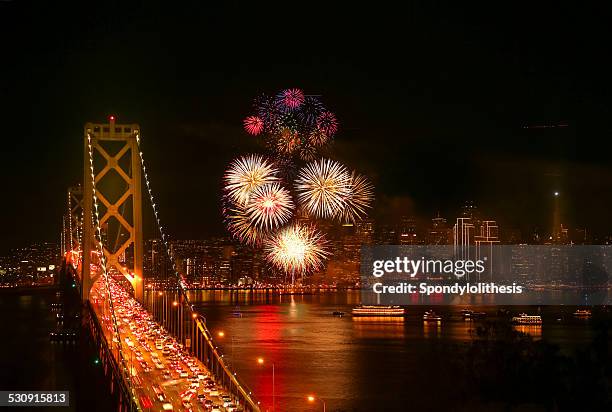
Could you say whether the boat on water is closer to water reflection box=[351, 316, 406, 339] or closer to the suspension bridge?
water reflection box=[351, 316, 406, 339]

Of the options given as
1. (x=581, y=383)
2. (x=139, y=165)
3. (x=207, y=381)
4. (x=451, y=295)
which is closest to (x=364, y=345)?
(x=139, y=165)

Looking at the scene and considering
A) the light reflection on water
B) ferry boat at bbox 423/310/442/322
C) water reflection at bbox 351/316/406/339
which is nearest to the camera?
the light reflection on water

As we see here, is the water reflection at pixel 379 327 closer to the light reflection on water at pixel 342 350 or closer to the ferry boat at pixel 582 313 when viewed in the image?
the light reflection on water at pixel 342 350

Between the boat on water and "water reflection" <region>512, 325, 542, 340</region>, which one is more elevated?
the boat on water

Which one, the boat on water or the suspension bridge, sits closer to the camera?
the suspension bridge

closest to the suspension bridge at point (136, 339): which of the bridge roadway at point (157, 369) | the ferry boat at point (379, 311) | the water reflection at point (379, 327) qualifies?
the bridge roadway at point (157, 369)

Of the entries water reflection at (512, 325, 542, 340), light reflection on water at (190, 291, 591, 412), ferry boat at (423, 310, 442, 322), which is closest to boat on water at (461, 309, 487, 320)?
light reflection on water at (190, 291, 591, 412)
